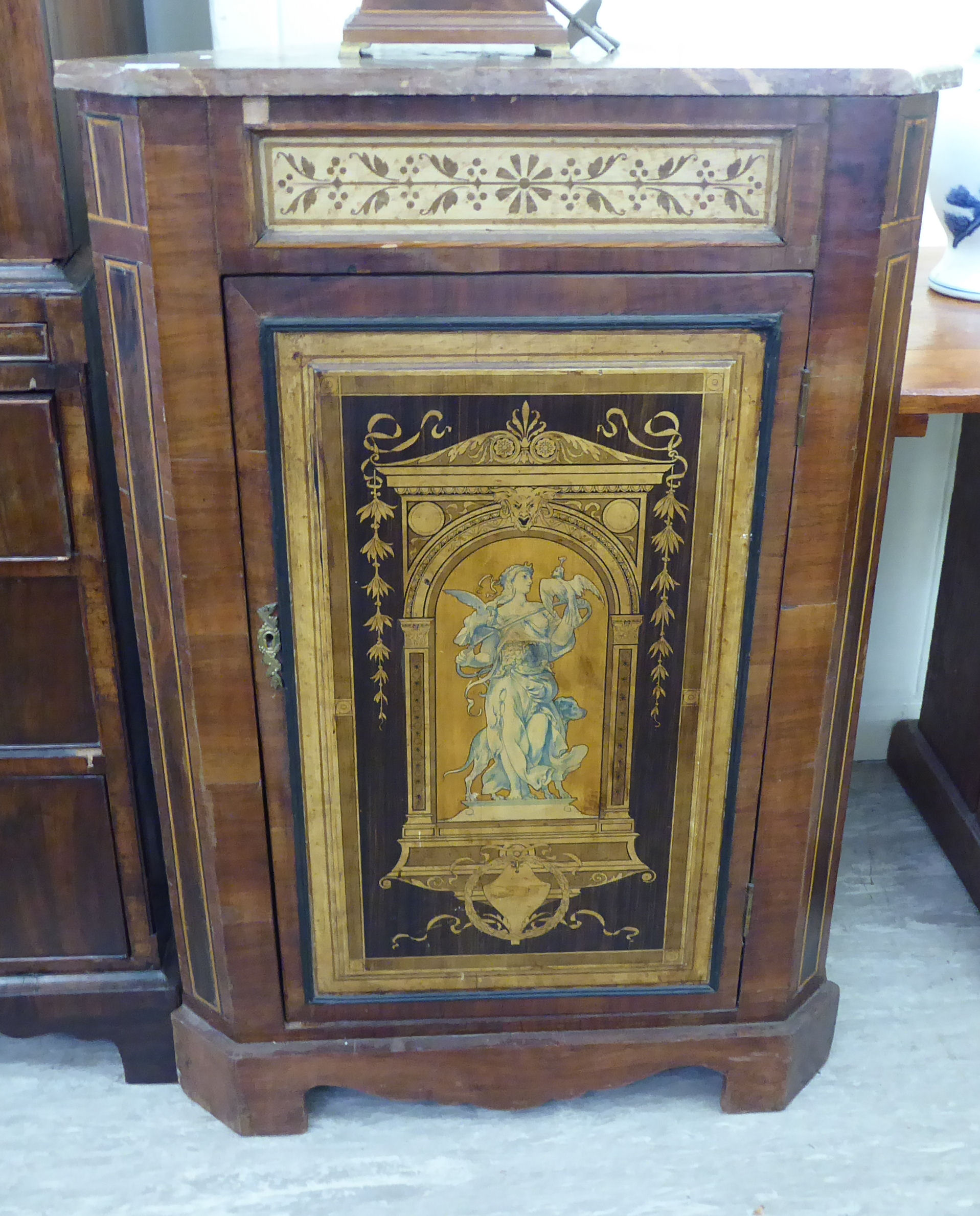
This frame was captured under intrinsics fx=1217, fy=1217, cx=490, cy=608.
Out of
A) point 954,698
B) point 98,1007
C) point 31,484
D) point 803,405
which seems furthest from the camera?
point 954,698

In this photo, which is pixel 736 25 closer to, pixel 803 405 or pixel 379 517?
pixel 803 405

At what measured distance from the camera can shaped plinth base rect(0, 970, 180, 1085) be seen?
1.52 m

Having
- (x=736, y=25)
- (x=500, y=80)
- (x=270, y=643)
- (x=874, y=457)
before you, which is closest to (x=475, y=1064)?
(x=270, y=643)

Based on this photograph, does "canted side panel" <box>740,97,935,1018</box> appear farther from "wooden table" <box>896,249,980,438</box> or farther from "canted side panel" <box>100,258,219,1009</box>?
"canted side panel" <box>100,258,219,1009</box>

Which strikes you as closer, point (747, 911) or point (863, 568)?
point (863, 568)

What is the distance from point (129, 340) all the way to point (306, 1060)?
2.84 feet

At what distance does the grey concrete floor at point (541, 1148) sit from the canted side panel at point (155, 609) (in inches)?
8.3

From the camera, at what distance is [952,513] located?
6.68ft

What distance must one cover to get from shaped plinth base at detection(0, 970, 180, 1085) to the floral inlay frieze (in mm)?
967

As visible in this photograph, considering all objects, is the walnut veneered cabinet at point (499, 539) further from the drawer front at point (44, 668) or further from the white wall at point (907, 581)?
the white wall at point (907, 581)

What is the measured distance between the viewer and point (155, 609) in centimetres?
129

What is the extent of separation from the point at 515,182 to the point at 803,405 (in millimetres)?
349

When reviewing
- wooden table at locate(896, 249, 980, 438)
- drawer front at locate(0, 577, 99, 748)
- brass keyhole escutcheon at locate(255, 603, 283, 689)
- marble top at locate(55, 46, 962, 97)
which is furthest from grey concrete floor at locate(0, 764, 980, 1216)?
marble top at locate(55, 46, 962, 97)

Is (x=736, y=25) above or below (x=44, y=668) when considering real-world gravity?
above
